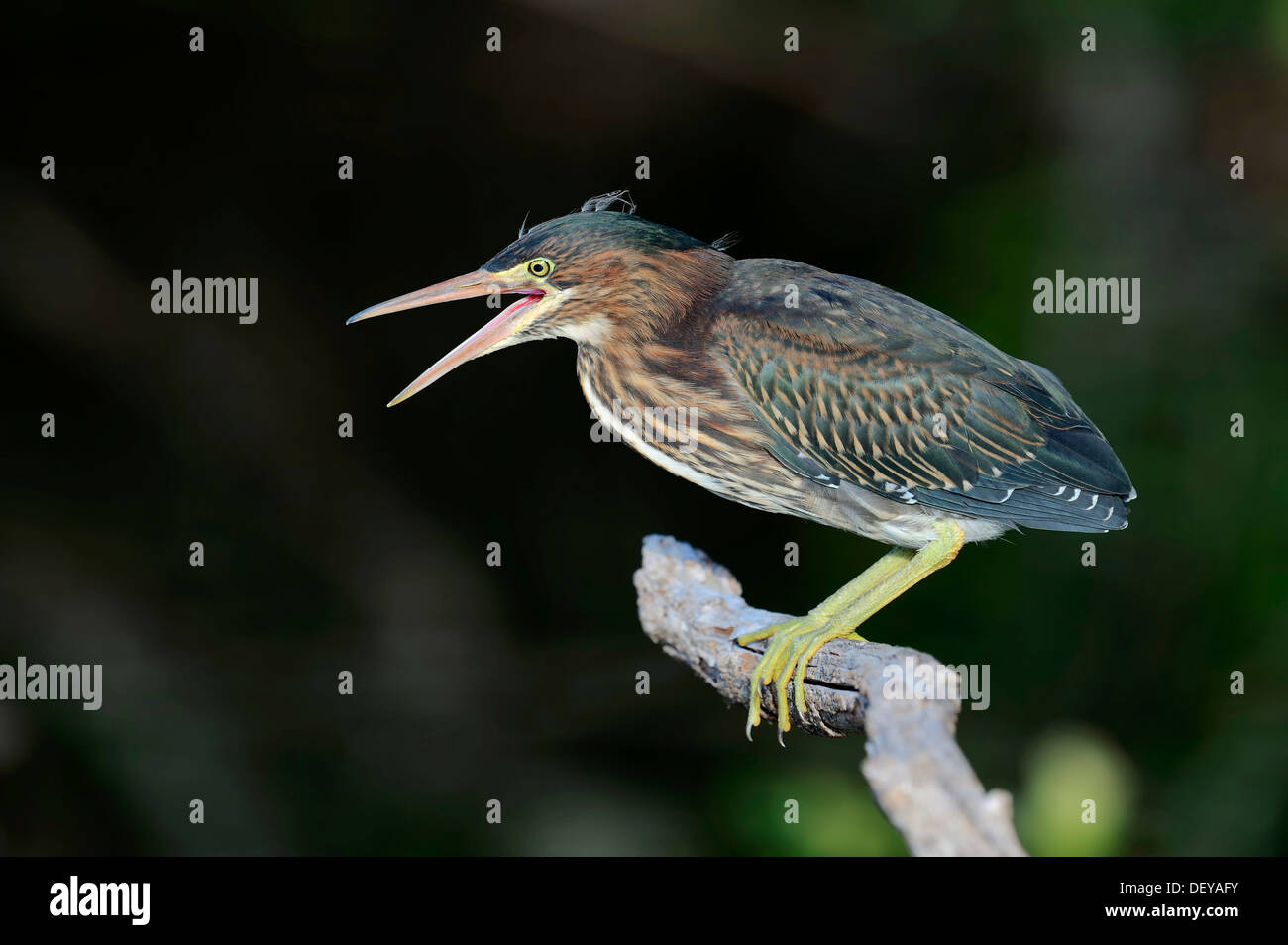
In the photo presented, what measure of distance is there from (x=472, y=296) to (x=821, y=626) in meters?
1.37

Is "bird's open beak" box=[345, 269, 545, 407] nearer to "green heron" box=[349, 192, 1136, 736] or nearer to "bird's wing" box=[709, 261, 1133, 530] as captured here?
"green heron" box=[349, 192, 1136, 736]

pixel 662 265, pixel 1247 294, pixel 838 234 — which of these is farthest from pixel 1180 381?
pixel 662 265

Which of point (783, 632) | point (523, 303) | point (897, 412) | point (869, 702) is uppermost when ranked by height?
point (523, 303)

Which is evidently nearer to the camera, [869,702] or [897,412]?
[869,702]

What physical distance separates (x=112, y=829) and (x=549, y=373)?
2.67 m

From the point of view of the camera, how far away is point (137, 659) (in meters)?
5.62

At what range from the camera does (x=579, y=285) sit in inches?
148

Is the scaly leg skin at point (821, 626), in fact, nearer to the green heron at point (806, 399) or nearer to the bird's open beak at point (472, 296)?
the green heron at point (806, 399)

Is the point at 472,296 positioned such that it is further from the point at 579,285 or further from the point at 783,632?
the point at 783,632

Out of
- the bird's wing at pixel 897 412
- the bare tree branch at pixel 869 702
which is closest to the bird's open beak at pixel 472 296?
the bird's wing at pixel 897 412

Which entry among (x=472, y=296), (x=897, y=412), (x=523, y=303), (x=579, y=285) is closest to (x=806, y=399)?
(x=897, y=412)

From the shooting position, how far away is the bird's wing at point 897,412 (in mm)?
3615

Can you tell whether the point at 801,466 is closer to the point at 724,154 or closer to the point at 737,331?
the point at 737,331

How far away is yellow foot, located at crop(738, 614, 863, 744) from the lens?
353 cm
